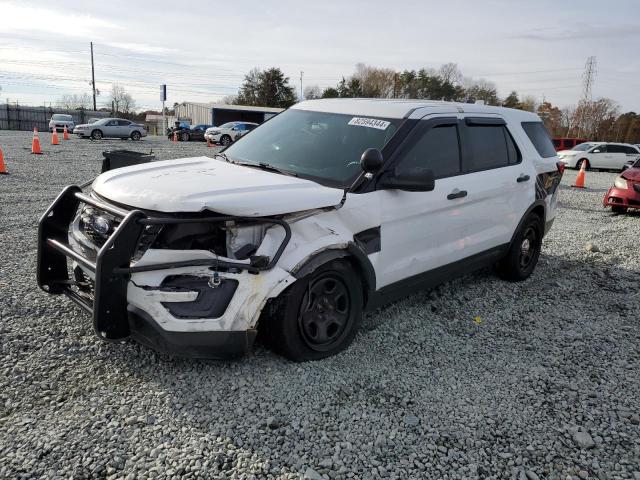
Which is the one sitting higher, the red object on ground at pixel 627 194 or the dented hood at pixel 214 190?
the dented hood at pixel 214 190

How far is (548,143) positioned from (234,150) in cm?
378

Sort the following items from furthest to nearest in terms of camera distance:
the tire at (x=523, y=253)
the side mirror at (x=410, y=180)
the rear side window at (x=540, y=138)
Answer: the rear side window at (x=540, y=138) < the tire at (x=523, y=253) < the side mirror at (x=410, y=180)

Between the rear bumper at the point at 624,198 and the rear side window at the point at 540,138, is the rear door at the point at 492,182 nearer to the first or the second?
the rear side window at the point at 540,138

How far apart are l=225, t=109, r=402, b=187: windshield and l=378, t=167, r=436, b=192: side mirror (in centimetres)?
22

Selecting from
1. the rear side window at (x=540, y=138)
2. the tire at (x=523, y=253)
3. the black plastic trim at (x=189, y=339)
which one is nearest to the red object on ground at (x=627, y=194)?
the rear side window at (x=540, y=138)

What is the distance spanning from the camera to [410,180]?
12.1ft

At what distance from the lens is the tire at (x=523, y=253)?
218 inches

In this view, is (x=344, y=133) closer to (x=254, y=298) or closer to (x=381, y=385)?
(x=254, y=298)

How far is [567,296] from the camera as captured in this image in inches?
211

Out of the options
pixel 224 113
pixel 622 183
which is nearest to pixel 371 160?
pixel 622 183

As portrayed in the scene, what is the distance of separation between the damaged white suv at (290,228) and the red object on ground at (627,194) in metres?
7.09

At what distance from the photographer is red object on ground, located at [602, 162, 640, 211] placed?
10.7 meters

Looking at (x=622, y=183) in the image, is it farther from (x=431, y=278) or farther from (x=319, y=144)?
(x=319, y=144)

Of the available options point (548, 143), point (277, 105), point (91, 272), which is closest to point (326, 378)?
point (91, 272)
